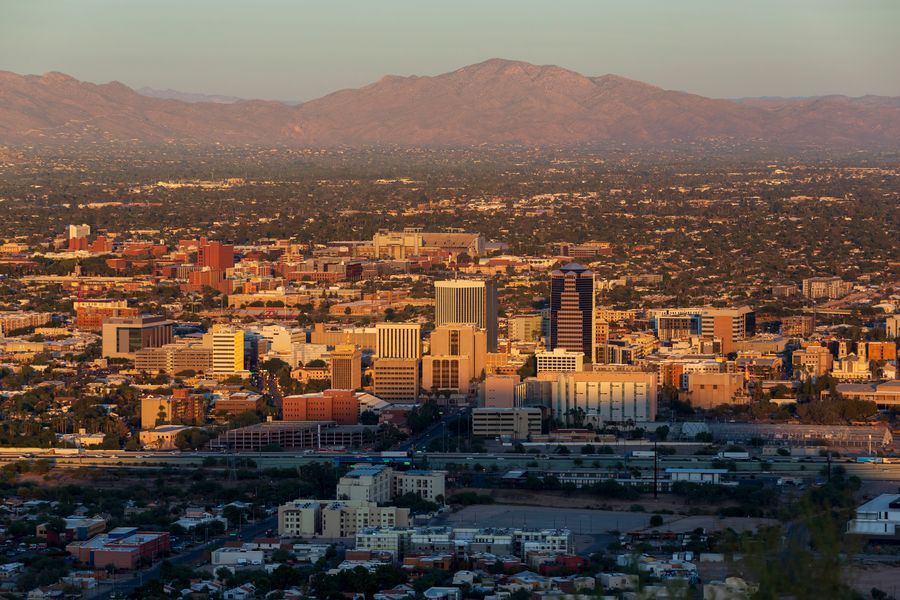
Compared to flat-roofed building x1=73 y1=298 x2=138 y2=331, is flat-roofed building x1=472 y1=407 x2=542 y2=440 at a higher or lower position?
lower

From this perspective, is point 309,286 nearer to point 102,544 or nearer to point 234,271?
→ point 234,271

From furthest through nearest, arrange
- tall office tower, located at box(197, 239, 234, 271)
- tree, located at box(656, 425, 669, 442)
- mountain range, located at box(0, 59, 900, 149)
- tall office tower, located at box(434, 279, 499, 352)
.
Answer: mountain range, located at box(0, 59, 900, 149) → tall office tower, located at box(197, 239, 234, 271) → tall office tower, located at box(434, 279, 499, 352) → tree, located at box(656, 425, 669, 442)

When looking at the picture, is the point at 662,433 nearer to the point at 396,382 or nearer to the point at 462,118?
the point at 396,382

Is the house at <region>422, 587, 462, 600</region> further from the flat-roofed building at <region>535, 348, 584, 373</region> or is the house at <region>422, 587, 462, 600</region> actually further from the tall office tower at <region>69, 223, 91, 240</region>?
the tall office tower at <region>69, 223, 91, 240</region>

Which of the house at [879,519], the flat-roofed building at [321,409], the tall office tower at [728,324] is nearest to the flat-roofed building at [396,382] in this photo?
the flat-roofed building at [321,409]

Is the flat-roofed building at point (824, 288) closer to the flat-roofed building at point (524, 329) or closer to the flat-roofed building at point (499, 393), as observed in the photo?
the flat-roofed building at point (524, 329)

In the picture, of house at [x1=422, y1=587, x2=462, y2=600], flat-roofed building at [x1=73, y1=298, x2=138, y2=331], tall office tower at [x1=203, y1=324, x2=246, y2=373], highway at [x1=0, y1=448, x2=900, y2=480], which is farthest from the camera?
flat-roofed building at [x1=73, y1=298, x2=138, y2=331]

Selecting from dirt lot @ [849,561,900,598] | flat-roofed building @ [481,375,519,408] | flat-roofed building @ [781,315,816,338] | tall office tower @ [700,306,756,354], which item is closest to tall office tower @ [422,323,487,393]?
flat-roofed building @ [481,375,519,408]
